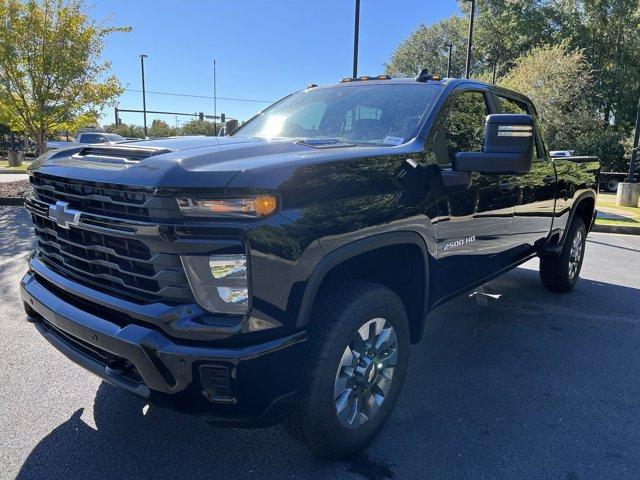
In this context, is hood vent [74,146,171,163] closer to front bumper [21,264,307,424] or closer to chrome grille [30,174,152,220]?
chrome grille [30,174,152,220]

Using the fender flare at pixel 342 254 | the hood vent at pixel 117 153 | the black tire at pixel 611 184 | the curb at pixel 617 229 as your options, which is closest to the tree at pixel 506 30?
the black tire at pixel 611 184

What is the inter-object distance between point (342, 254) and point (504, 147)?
3.77 feet

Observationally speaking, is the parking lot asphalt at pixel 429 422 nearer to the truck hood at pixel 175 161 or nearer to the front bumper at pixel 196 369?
the front bumper at pixel 196 369

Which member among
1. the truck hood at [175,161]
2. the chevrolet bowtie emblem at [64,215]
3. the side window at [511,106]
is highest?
the side window at [511,106]

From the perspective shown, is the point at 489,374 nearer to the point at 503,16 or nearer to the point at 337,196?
the point at 337,196

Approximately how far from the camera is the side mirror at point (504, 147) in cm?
259

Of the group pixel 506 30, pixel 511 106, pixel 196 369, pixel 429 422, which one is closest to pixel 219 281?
pixel 196 369

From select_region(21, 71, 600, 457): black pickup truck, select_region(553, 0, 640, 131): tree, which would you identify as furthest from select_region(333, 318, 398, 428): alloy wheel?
select_region(553, 0, 640, 131): tree

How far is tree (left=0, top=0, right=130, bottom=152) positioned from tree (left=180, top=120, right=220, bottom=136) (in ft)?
110

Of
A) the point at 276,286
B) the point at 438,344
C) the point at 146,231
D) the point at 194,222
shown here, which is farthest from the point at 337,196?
the point at 438,344

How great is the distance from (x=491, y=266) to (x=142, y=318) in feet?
8.49

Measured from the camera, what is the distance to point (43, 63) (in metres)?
12.4

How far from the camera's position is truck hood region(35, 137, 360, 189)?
1876 millimetres

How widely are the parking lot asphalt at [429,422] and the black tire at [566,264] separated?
919 millimetres
